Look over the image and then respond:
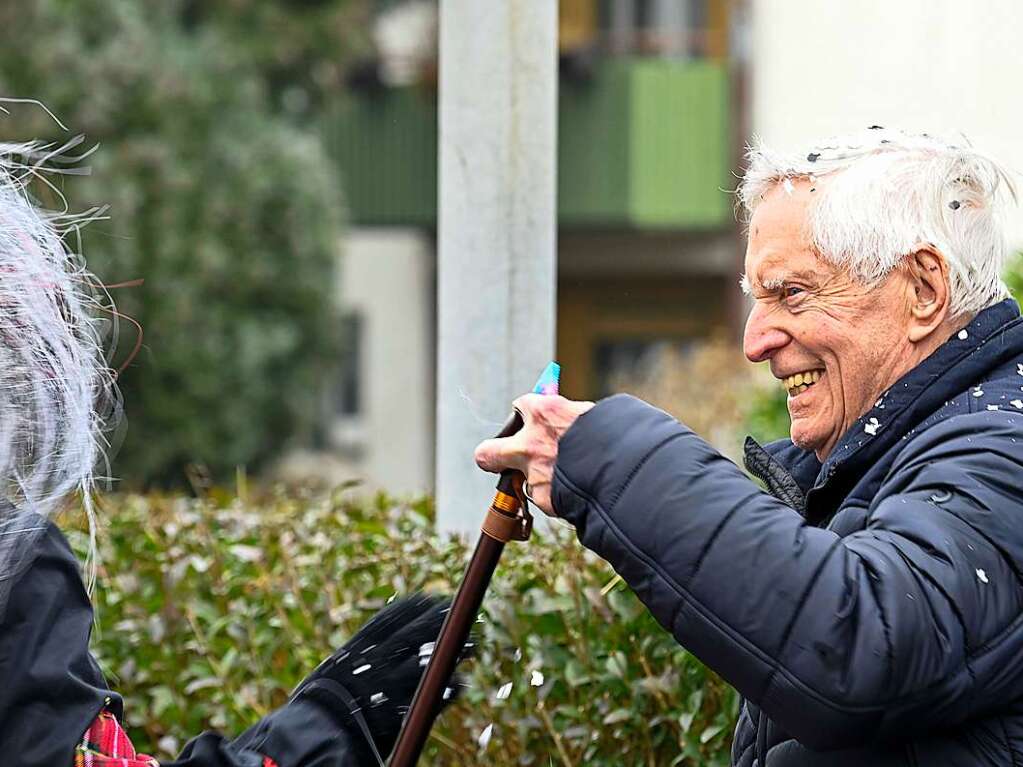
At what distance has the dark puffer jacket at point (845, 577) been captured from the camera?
5.87 ft

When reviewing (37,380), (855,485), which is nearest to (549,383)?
(855,485)

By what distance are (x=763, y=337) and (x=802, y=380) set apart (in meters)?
0.08

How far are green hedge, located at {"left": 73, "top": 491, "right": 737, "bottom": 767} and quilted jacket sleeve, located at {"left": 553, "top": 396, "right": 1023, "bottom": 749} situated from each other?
1.25m

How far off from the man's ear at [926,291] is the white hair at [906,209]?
0.01m

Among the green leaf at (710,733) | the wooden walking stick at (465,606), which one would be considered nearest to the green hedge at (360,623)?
the green leaf at (710,733)

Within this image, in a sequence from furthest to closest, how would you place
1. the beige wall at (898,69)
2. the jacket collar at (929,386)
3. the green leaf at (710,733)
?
the beige wall at (898,69) < the green leaf at (710,733) < the jacket collar at (929,386)

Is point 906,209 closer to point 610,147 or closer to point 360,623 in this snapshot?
point 360,623

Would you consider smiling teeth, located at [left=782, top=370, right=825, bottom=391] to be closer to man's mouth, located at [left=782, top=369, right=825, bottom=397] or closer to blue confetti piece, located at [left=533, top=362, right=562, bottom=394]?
man's mouth, located at [left=782, top=369, right=825, bottom=397]

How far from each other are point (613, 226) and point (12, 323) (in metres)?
14.2

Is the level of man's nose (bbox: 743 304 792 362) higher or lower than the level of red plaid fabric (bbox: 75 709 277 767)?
higher

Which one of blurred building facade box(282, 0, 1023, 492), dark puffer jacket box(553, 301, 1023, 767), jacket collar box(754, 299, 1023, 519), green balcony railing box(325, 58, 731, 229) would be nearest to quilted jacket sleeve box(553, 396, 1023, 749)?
dark puffer jacket box(553, 301, 1023, 767)

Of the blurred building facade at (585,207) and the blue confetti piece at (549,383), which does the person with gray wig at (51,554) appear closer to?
the blue confetti piece at (549,383)

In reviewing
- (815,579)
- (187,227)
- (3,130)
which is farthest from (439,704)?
(187,227)

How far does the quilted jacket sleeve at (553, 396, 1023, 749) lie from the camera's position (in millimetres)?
1786
